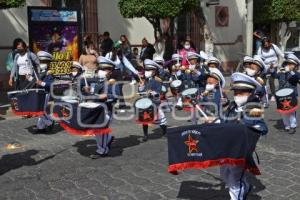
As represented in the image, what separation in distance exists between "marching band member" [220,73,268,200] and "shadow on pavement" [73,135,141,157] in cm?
300

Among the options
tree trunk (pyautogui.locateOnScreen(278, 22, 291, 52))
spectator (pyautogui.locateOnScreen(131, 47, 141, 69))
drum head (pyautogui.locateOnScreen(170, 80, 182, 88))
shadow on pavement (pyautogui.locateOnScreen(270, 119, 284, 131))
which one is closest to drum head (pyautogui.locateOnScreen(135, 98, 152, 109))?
drum head (pyautogui.locateOnScreen(170, 80, 182, 88))

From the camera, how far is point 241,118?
18.1 ft

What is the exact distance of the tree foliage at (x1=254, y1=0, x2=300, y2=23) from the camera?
22344 mm

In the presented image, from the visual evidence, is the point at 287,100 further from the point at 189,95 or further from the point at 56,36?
the point at 56,36

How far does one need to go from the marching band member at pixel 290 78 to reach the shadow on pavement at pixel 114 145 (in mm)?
2968

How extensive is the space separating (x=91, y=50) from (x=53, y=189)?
8.59m

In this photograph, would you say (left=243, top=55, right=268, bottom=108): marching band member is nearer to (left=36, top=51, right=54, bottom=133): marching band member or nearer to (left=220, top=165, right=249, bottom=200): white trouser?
(left=220, top=165, right=249, bottom=200): white trouser

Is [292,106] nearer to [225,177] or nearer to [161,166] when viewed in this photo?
[161,166]

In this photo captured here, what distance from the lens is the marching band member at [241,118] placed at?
523cm

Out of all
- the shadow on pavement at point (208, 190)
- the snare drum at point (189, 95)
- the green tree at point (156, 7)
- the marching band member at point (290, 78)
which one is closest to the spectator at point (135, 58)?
the green tree at point (156, 7)

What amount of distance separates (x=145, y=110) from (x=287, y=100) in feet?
8.88

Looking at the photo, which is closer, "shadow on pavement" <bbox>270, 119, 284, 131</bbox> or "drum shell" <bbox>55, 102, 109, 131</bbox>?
"drum shell" <bbox>55, 102, 109, 131</bbox>

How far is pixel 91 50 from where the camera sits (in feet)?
47.3

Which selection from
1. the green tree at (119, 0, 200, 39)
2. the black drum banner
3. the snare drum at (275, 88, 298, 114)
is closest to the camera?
the black drum banner
